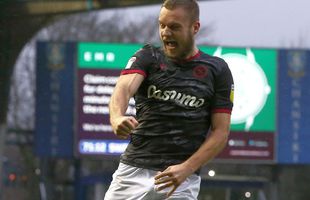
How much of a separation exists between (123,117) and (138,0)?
12.4 m

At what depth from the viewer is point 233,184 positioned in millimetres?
15773

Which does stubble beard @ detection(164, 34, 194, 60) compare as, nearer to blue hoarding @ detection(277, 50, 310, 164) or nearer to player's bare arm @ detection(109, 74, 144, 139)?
player's bare arm @ detection(109, 74, 144, 139)

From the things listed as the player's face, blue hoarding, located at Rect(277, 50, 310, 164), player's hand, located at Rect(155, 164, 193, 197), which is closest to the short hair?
the player's face

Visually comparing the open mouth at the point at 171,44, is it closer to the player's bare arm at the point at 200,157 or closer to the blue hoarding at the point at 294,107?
the player's bare arm at the point at 200,157

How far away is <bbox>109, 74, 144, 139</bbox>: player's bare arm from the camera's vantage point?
2926 mm

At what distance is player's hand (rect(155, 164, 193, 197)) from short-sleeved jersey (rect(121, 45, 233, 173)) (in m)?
0.11

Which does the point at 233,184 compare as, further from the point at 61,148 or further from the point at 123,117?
the point at 123,117

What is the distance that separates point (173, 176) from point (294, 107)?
11.9 metres

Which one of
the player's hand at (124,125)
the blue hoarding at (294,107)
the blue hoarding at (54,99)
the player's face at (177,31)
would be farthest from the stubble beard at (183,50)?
the blue hoarding at (294,107)

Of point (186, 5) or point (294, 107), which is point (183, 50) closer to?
point (186, 5)

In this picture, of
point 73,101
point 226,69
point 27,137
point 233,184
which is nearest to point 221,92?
point 226,69

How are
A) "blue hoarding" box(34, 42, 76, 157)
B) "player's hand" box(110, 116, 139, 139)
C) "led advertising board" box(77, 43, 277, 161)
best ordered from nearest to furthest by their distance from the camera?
1. "player's hand" box(110, 116, 139, 139)
2. "led advertising board" box(77, 43, 277, 161)
3. "blue hoarding" box(34, 42, 76, 157)

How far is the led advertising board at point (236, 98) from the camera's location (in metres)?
14.3

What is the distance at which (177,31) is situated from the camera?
3154 mm
